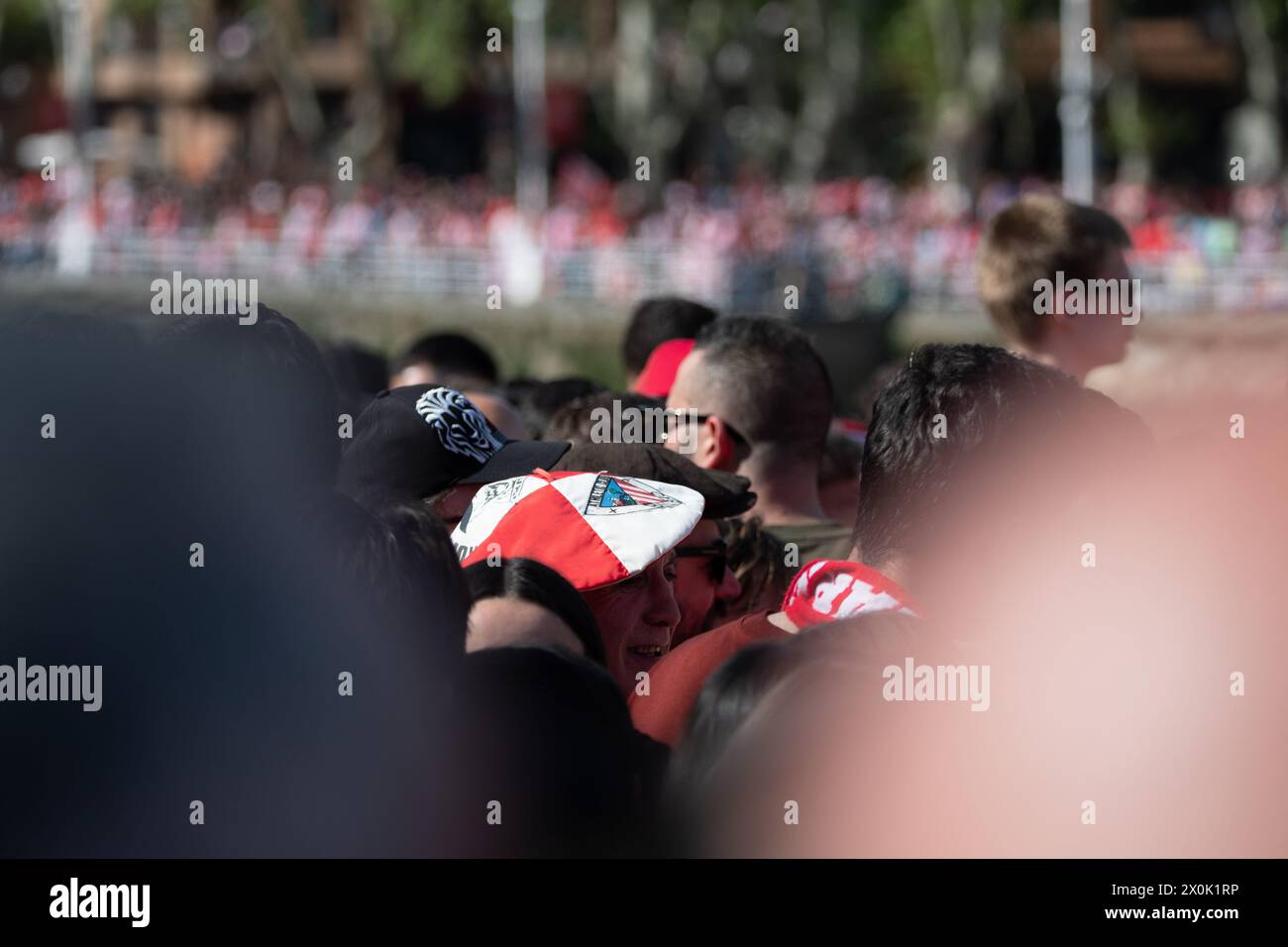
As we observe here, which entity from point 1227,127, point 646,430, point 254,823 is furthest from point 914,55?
point 254,823

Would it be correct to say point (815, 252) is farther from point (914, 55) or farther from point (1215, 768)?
point (1215, 768)

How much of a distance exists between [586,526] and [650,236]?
22.7 meters

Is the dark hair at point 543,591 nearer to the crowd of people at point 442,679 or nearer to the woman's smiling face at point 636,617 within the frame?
the crowd of people at point 442,679

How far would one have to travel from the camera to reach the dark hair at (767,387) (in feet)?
14.3

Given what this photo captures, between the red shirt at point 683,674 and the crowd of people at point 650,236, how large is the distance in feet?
60.5

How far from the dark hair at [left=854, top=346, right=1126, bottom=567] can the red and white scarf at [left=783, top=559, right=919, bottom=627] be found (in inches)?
2.3

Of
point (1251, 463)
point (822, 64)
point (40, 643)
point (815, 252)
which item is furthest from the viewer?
point (822, 64)

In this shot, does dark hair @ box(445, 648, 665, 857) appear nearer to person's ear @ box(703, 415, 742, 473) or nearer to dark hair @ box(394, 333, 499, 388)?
person's ear @ box(703, 415, 742, 473)

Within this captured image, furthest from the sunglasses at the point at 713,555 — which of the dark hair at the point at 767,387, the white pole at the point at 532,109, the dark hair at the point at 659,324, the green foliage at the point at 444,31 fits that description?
the green foliage at the point at 444,31

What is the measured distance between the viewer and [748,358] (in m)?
4.40

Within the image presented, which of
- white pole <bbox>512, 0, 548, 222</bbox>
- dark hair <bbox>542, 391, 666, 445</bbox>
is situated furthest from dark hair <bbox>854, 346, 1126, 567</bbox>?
white pole <bbox>512, 0, 548, 222</bbox>

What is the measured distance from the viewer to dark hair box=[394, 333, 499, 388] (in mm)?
6527
